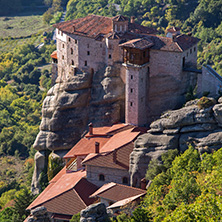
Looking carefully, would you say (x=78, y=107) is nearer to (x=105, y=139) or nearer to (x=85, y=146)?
(x=105, y=139)

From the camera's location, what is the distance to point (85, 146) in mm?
72125

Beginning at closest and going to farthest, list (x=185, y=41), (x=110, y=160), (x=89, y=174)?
(x=110, y=160) < (x=89, y=174) < (x=185, y=41)

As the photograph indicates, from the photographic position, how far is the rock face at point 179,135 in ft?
197

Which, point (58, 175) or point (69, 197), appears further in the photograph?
point (58, 175)

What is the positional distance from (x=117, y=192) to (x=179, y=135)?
8.80m

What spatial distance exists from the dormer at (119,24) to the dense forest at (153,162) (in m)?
19.6

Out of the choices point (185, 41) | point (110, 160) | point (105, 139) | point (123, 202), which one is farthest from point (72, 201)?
point (185, 41)

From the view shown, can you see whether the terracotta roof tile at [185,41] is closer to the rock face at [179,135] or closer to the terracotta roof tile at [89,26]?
the rock face at [179,135]

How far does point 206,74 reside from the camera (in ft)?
222

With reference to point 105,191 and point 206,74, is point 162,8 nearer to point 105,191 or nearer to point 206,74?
point 206,74

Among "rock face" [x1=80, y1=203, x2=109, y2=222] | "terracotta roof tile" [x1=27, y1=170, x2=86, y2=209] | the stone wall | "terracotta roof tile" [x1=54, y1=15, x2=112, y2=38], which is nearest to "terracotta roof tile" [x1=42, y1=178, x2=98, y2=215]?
"terracotta roof tile" [x1=27, y1=170, x2=86, y2=209]

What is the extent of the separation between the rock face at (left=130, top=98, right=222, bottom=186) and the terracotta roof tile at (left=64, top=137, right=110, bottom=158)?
7.90m

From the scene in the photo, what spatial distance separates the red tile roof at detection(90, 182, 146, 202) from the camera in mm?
61156

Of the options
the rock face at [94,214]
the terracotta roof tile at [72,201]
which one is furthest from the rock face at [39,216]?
the rock face at [94,214]
